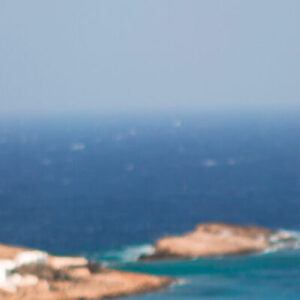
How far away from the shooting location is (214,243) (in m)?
80.0

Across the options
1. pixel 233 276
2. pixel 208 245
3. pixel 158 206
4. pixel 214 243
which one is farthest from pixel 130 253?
pixel 158 206

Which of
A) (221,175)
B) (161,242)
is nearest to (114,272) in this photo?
(161,242)

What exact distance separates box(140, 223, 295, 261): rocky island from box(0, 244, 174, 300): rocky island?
1114 centimetres

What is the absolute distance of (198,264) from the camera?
75.4 m

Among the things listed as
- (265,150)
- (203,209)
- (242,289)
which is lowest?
(242,289)

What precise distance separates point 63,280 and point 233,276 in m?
12.9

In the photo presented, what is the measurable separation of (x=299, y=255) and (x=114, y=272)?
1751 cm

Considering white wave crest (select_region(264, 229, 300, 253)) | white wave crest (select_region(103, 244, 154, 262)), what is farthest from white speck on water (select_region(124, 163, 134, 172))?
white wave crest (select_region(103, 244, 154, 262))

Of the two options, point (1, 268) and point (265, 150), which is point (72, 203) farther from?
point (265, 150)

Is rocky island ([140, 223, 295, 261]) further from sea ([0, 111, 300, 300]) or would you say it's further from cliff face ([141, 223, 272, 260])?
sea ([0, 111, 300, 300])

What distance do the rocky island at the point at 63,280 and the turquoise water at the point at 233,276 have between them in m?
1.52

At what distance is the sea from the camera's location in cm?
7169

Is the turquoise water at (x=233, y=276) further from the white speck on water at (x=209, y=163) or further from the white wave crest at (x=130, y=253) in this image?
the white speck on water at (x=209, y=163)

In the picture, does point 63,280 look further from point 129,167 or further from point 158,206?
point 129,167
